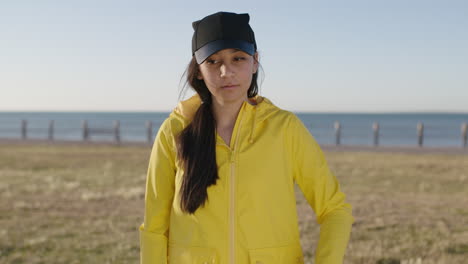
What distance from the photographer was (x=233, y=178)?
199 centimetres

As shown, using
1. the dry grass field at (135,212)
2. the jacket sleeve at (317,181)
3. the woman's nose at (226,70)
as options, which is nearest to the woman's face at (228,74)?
the woman's nose at (226,70)

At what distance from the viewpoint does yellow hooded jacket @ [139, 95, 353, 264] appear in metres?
1.96

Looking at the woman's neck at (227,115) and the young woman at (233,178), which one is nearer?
the young woman at (233,178)

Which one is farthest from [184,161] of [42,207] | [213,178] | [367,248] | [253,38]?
[42,207]

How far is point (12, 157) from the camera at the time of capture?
18.0 meters

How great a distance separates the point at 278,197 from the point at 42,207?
7829 mm

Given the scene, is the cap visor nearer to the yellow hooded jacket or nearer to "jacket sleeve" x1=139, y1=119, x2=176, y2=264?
the yellow hooded jacket

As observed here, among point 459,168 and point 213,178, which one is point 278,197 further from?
point 459,168

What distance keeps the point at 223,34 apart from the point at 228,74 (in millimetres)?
160

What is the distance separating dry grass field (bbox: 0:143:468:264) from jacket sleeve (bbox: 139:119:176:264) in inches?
148

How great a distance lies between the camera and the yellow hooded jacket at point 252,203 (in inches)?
77.3

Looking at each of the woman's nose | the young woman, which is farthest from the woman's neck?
the woman's nose

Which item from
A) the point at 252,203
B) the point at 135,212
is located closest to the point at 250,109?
the point at 252,203

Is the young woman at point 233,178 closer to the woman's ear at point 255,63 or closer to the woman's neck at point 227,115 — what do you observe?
the woman's neck at point 227,115
